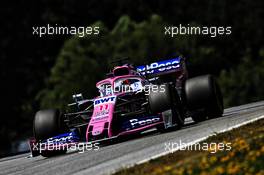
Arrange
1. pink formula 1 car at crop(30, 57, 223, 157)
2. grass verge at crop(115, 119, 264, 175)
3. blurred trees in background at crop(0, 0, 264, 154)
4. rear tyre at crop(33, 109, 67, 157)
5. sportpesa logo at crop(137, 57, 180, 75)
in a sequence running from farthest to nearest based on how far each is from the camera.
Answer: blurred trees in background at crop(0, 0, 264, 154) < sportpesa logo at crop(137, 57, 180, 75) < rear tyre at crop(33, 109, 67, 157) < pink formula 1 car at crop(30, 57, 223, 157) < grass verge at crop(115, 119, 264, 175)

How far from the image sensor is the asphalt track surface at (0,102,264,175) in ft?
44.3

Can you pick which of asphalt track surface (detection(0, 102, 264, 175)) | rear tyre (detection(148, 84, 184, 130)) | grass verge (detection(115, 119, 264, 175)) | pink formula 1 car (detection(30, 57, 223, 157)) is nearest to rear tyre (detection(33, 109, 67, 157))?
pink formula 1 car (detection(30, 57, 223, 157))

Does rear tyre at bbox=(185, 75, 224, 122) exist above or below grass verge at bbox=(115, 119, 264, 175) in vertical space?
above

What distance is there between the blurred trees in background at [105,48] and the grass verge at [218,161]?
121 feet

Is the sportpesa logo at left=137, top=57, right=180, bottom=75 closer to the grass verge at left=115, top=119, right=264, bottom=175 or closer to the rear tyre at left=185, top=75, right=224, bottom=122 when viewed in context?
the rear tyre at left=185, top=75, right=224, bottom=122

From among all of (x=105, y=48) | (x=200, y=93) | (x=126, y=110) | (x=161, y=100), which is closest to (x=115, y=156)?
(x=161, y=100)

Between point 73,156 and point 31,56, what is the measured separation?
57113mm

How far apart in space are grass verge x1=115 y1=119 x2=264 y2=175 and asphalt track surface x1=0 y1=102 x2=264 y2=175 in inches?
23.0

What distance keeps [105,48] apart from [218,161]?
44046 mm

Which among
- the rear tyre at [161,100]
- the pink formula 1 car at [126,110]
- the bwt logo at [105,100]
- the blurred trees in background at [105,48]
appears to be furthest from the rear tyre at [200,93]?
the blurred trees in background at [105,48]

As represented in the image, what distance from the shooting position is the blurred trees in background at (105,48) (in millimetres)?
53562

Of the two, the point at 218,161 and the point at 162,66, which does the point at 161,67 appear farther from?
the point at 218,161

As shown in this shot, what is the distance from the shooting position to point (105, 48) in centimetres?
5522

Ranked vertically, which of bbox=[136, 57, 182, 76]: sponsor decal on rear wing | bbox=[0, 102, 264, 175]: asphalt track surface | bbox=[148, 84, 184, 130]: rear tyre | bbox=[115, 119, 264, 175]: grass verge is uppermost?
bbox=[136, 57, 182, 76]: sponsor decal on rear wing
